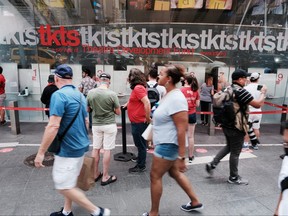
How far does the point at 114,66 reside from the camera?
8.44m

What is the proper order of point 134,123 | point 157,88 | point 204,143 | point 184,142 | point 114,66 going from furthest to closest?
point 114,66 < point 204,143 < point 157,88 < point 134,123 < point 184,142

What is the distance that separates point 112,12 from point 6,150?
520cm

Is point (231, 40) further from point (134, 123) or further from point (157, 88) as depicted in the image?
point (134, 123)

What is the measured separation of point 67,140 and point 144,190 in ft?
5.35

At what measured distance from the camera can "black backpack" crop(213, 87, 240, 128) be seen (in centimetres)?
370

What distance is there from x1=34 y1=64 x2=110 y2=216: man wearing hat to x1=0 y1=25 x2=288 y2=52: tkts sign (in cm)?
572

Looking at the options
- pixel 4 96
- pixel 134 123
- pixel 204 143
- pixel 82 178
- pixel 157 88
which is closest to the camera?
pixel 82 178

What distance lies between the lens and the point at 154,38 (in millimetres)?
8430

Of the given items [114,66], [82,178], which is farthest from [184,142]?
[114,66]

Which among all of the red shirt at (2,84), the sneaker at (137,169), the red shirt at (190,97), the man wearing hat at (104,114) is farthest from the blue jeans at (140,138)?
the red shirt at (2,84)

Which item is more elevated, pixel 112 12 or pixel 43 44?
pixel 112 12

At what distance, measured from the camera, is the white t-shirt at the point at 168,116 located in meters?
2.75

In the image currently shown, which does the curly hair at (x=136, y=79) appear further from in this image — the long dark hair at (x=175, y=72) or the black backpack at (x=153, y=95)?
the long dark hair at (x=175, y=72)

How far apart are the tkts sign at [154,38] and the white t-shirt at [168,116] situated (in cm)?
592
